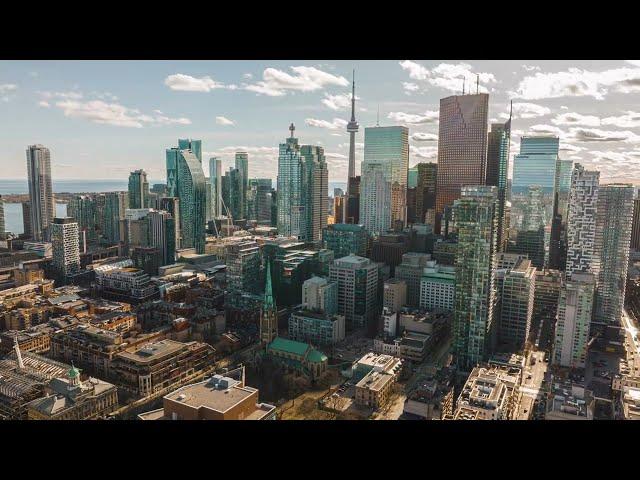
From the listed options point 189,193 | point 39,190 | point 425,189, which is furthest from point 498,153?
point 39,190

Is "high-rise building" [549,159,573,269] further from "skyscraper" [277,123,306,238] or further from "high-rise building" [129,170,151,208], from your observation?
"high-rise building" [129,170,151,208]

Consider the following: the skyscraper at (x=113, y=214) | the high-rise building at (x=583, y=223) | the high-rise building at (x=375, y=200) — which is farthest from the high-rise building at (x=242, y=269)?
the skyscraper at (x=113, y=214)

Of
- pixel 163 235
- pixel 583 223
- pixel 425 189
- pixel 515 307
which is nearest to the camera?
pixel 515 307

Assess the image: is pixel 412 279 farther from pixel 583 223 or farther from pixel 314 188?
pixel 314 188
